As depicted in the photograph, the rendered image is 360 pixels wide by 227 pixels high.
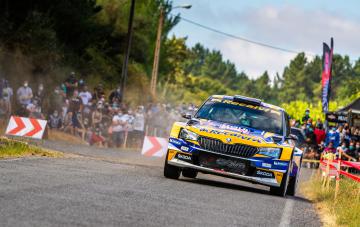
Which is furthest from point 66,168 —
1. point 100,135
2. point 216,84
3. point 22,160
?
point 216,84

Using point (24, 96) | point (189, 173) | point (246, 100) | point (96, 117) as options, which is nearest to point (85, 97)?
point (96, 117)

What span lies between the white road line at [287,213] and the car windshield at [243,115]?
5.34 feet

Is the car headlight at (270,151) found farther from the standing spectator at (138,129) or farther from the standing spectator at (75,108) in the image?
the standing spectator at (138,129)

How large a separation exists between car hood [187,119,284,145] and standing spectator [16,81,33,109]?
14097 mm

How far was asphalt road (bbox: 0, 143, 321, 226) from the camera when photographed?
31.0 ft

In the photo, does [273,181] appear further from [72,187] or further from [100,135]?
[100,135]

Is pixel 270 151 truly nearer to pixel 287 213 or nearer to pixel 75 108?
pixel 287 213

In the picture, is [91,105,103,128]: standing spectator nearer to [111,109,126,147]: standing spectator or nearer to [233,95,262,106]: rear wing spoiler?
[111,109,126,147]: standing spectator

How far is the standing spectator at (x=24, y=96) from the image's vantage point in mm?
29859

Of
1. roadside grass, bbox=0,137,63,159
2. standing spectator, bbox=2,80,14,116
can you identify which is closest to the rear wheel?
roadside grass, bbox=0,137,63,159

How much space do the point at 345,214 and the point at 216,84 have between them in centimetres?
15148

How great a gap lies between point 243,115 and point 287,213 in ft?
14.8

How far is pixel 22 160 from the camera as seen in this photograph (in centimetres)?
1731

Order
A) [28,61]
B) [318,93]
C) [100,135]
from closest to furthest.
A: [100,135] → [28,61] → [318,93]
